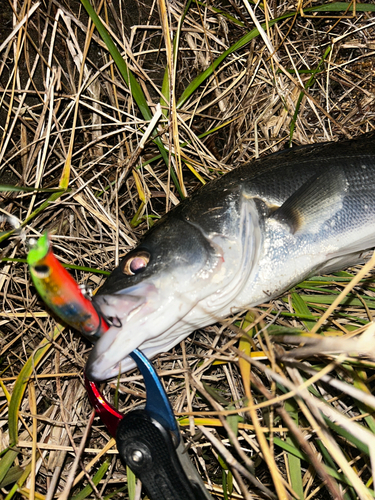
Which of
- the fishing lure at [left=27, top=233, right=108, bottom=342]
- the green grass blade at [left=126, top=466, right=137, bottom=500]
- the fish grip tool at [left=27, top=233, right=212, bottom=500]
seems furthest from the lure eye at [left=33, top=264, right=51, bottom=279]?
the green grass blade at [left=126, top=466, right=137, bottom=500]

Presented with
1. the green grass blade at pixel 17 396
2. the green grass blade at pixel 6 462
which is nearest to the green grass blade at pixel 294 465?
the green grass blade at pixel 17 396

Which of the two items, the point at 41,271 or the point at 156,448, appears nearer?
the point at 41,271

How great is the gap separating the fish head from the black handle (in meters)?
0.27

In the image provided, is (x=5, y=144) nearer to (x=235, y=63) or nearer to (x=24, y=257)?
(x=24, y=257)

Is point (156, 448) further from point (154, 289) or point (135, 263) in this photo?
point (135, 263)

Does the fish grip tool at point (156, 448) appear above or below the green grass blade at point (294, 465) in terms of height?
above

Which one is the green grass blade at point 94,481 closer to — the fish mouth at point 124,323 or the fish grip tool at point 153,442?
the fish grip tool at point 153,442

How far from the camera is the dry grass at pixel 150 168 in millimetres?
2328

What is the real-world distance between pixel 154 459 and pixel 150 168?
5.55 ft

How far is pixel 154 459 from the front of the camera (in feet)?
A: 6.66

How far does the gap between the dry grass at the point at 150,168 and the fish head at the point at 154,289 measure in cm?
26

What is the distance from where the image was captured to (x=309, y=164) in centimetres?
240

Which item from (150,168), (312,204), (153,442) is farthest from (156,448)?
(150,168)

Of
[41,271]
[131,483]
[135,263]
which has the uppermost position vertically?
[41,271]
